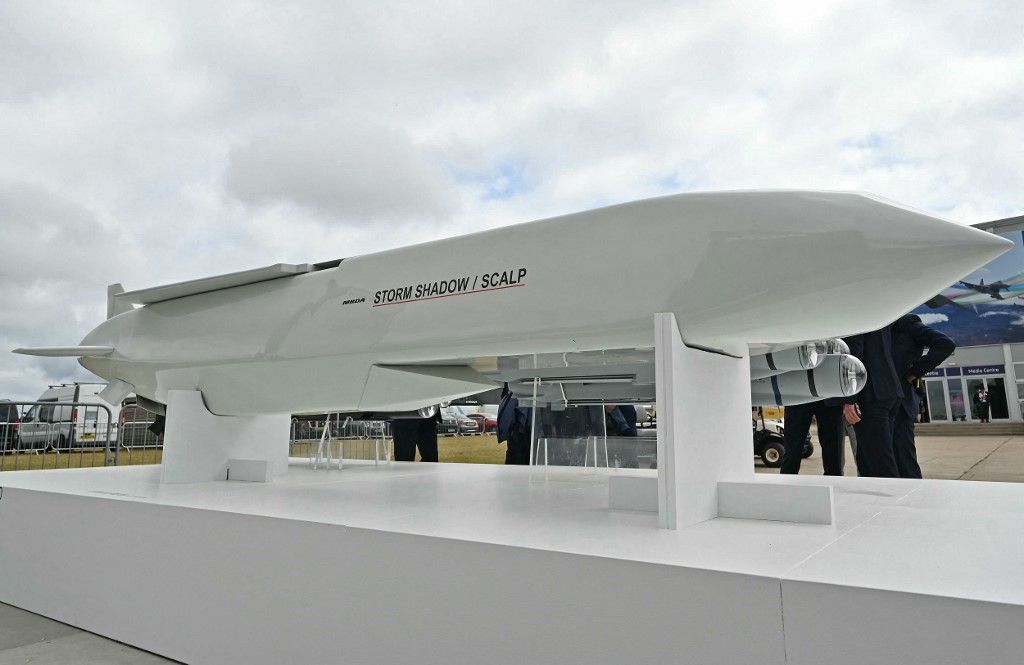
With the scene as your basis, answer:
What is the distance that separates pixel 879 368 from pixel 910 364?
0.37m

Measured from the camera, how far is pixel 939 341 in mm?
3314

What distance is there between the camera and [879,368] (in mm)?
3215

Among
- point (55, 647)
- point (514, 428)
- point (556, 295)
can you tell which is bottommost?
point (55, 647)

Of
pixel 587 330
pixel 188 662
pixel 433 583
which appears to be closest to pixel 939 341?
pixel 587 330

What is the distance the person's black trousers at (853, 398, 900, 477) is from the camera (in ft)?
10.3

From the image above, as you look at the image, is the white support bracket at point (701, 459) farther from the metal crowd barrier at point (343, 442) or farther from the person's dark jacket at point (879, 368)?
the metal crowd barrier at point (343, 442)

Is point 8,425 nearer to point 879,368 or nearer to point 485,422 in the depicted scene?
point 879,368

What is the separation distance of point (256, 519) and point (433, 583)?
611mm

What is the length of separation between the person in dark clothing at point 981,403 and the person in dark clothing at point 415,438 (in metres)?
12.9

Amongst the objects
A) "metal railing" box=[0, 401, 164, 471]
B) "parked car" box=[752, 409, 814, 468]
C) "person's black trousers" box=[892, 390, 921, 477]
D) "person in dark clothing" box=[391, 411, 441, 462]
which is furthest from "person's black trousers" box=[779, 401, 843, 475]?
"metal railing" box=[0, 401, 164, 471]

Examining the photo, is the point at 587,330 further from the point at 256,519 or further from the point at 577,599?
the point at 256,519

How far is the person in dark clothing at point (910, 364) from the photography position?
3322 millimetres

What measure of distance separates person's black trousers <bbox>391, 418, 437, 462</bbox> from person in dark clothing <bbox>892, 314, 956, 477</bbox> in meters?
3.23

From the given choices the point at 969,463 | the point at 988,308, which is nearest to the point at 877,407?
the point at 969,463
